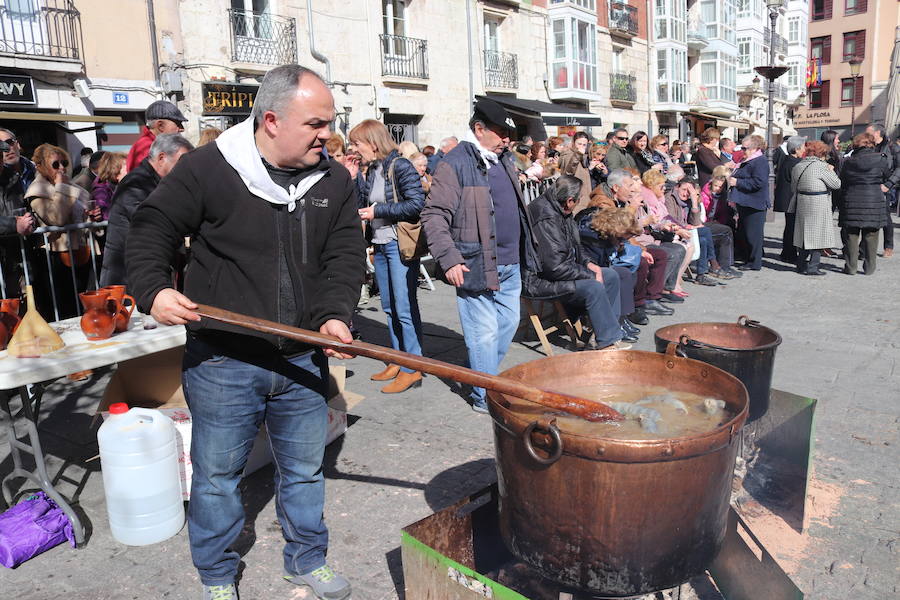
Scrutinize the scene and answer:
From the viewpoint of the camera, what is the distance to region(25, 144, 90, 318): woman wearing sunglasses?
6012 millimetres

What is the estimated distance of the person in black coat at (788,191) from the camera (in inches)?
426

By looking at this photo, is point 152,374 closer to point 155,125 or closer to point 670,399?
point 155,125

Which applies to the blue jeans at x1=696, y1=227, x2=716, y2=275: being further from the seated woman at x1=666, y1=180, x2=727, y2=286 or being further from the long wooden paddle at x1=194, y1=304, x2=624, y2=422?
the long wooden paddle at x1=194, y1=304, x2=624, y2=422

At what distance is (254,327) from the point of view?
2.43 meters

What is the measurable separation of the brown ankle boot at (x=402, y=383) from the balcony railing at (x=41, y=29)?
11.4 meters

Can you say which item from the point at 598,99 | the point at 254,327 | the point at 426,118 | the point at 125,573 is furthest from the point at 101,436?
the point at 598,99

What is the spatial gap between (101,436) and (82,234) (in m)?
3.16

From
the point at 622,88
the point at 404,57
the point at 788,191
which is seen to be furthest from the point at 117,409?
the point at 622,88

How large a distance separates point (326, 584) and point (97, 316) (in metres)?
1.77

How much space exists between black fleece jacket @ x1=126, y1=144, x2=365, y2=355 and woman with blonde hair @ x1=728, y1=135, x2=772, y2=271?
8.97 m

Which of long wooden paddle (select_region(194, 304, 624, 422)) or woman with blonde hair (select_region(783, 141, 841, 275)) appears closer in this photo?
long wooden paddle (select_region(194, 304, 624, 422))

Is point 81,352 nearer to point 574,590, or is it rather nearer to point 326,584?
point 326,584

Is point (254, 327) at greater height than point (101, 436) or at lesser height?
greater

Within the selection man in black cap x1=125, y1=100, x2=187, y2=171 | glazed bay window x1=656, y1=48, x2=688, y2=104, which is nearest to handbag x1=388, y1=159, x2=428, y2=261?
man in black cap x1=125, y1=100, x2=187, y2=171
